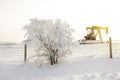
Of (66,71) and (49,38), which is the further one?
(49,38)

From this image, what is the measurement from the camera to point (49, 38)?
13375mm

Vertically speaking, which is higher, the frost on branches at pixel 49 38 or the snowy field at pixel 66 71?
the frost on branches at pixel 49 38

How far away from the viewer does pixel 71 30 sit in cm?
1379

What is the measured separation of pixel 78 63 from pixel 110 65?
1850 millimetres

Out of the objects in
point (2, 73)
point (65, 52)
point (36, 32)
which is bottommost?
point (2, 73)

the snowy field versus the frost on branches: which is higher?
the frost on branches

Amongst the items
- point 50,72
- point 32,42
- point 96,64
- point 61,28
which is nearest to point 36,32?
point 32,42

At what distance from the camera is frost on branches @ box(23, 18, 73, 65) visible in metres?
13.3

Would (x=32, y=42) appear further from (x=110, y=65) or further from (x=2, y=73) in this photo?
(x=110, y=65)

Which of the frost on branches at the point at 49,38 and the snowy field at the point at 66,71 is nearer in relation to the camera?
the snowy field at the point at 66,71

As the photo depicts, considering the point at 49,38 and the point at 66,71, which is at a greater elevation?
the point at 49,38

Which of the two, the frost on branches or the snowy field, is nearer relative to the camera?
the snowy field

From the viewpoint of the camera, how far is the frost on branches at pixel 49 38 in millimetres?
13328

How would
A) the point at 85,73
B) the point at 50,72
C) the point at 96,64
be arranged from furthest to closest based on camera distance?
1. the point at 96,64
2. the point at 50,72
3. the point at 85,73
